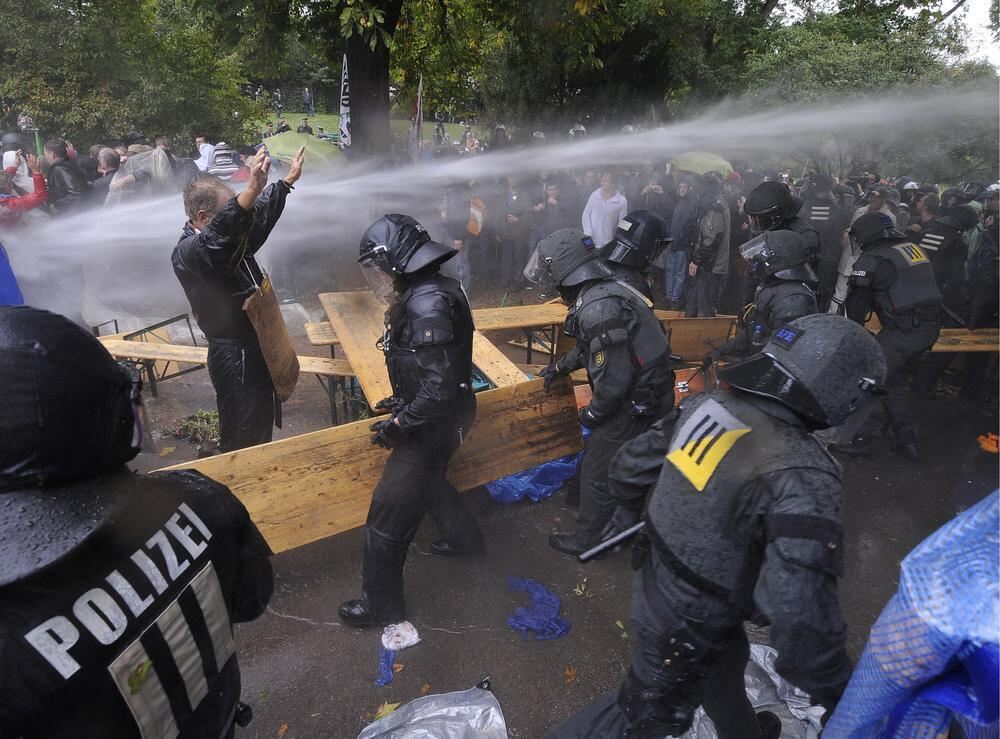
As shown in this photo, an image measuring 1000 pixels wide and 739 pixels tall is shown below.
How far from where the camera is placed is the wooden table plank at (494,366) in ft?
16.0

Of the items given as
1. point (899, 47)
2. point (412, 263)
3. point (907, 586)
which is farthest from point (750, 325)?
point (899, 47)

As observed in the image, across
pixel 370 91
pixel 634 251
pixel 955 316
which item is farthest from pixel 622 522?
pixel 955 316

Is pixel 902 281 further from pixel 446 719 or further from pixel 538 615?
pixel 446 719

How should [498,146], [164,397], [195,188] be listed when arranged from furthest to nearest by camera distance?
[498,146]
[164,397]
[195,188]

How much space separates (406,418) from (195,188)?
2.07 metres

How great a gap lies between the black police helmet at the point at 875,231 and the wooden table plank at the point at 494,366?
336 cm

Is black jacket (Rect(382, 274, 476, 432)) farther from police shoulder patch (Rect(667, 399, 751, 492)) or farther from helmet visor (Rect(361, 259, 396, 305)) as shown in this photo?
police shoulder patch (Rect(667, 399, 751, 492))

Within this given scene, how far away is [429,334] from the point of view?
9.93ft

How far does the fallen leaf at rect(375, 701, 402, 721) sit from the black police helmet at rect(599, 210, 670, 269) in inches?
119

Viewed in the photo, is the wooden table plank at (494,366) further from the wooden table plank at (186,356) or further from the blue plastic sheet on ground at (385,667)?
the blue plastic sheet on ground at (385,667)

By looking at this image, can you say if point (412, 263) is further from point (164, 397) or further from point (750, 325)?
point (164, 397)

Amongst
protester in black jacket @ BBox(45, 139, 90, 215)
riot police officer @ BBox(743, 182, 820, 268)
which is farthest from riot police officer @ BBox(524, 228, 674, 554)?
protester in black jacket @ BBox(45, 139, 90, 215)

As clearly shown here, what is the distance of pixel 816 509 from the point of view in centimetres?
185

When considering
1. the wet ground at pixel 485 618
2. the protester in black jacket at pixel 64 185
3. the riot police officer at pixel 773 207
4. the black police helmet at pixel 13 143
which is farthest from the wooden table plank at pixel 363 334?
the black police helmet at pixel 13 143
